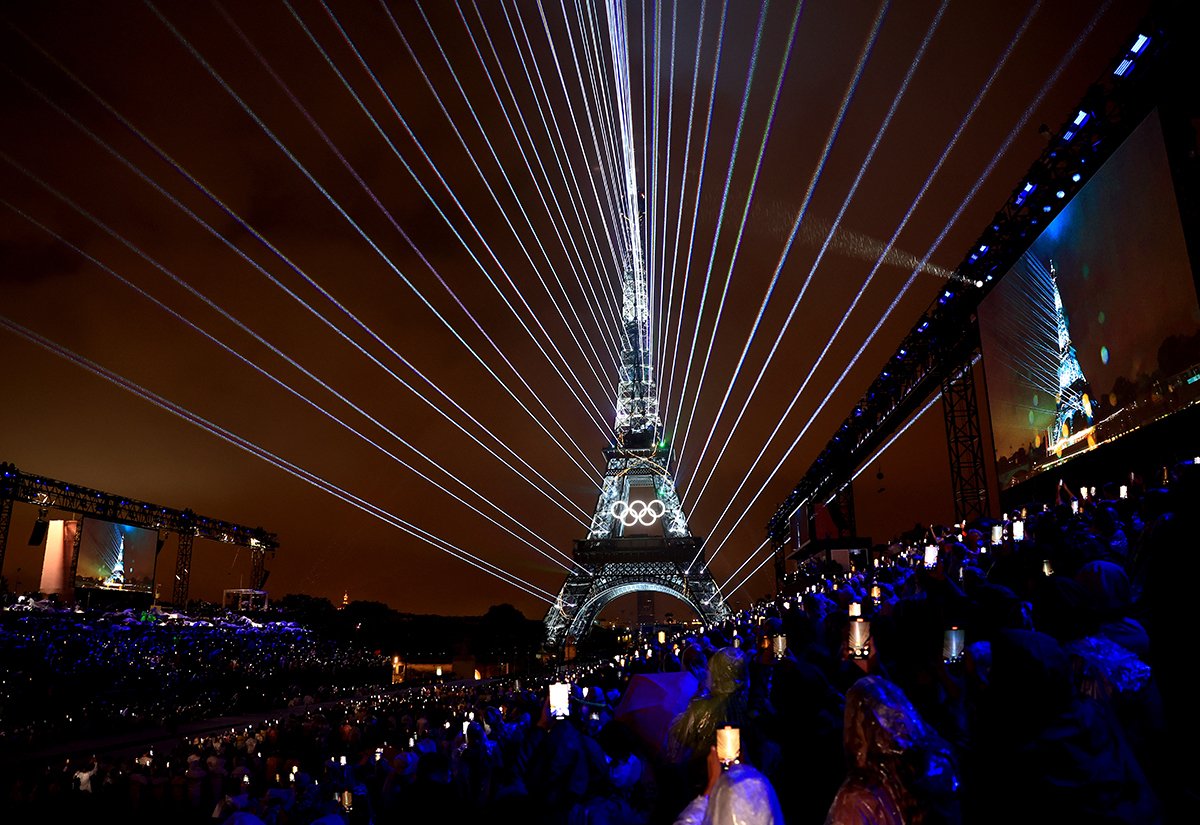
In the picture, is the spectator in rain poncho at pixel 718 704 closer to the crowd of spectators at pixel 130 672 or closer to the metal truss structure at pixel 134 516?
the crowd of spectators at pixel 130 672

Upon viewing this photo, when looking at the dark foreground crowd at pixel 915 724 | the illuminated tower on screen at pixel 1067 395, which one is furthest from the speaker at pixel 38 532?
the illuminated tower on screen at pixel 1067 395

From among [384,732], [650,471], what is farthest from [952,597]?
[650,471]

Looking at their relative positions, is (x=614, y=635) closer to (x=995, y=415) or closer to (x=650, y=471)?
(x=650, y=471)

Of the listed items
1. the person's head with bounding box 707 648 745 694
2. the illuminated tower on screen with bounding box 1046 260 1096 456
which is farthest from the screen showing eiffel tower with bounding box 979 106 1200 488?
the person's head with bounding box 707 648 745 694

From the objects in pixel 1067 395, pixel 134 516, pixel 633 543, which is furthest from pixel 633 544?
pixel 1067 395

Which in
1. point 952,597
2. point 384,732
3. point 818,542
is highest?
point 818,542
